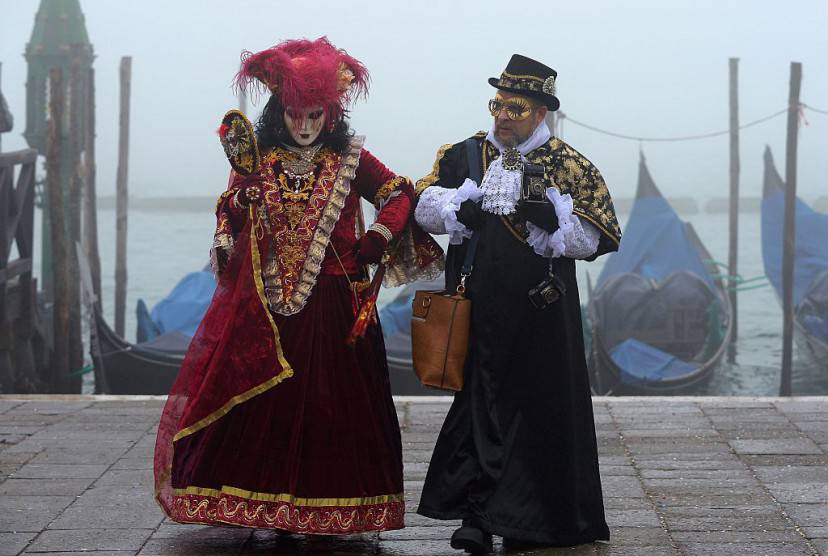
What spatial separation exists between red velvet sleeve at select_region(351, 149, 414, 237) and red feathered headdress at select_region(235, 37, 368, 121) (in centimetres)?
17

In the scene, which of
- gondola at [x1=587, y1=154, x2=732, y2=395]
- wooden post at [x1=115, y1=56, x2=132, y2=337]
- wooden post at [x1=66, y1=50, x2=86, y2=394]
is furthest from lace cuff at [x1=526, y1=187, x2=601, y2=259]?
wooden post at [x1=115, y1=56, x2=132, y2=337]

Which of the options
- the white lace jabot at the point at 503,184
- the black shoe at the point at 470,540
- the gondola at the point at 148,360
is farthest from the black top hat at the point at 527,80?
A: the gondola at the point at 148,360

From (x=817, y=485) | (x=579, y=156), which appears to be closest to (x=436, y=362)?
(x=579, y=156)

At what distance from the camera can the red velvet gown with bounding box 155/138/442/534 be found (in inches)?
141

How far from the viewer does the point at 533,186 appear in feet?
11.7

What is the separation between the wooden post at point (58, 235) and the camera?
42.4 feet

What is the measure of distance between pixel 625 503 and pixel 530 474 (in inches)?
24.9

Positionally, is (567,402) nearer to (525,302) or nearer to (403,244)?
(525,302)

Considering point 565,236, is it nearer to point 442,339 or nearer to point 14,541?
A: point 442,339

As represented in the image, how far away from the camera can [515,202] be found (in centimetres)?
359

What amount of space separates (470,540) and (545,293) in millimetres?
693

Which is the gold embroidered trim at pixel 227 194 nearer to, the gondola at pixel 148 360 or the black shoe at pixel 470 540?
the black shoe at pixel 470 540

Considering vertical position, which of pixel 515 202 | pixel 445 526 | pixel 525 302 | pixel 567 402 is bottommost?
pixel 445 526

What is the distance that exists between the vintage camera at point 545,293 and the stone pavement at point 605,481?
2.22 feet
